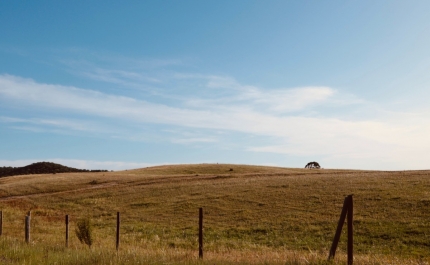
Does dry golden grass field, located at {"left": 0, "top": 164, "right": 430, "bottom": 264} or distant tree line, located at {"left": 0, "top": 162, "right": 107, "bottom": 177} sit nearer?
dry golden grass field, located at {"left": 0, "top": 164, "right": 430, "bottom": 264}

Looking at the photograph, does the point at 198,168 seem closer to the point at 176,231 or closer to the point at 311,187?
the point at 311,187

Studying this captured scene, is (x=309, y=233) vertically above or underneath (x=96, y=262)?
underneath

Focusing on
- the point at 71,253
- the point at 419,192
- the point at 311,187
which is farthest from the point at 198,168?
the point at 71,253

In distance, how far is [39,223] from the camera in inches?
1335

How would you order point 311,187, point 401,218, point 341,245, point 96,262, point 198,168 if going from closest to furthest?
point 96,262, point 341,245, point 401,218, point 311,187, point 198,168

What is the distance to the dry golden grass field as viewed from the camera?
14312mm

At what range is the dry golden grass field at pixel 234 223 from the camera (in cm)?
1431

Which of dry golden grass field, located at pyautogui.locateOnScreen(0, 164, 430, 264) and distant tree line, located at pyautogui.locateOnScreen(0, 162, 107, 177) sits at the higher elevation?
distant tree line, located at pyautogui.locateOnScreen(0, 162, 107, 177)

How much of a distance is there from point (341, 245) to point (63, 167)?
14954 centimetres

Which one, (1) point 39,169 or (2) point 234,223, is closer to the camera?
(2) point 234,223

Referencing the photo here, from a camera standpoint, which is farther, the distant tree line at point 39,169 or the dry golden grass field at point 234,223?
the distant tree line at point 39,169

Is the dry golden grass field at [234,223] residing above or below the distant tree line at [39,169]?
below

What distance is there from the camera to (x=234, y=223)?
32219mm

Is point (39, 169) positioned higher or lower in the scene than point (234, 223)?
higher
